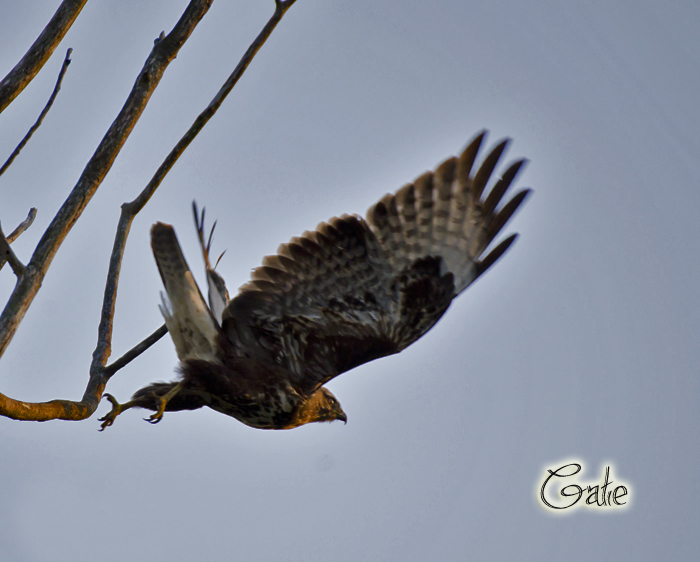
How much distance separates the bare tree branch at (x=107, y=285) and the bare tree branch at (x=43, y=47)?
1.16ft

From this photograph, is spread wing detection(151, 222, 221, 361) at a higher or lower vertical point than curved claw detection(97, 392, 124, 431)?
higher

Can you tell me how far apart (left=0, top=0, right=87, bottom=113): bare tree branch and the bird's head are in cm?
226

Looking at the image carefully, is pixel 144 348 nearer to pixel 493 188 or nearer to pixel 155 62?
pixel 155 62

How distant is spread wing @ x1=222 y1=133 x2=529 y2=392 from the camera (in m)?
4.00

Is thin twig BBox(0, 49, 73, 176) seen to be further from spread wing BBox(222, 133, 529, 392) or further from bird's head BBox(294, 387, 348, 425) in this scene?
bird's head BBox(294, 387, 348, 425)

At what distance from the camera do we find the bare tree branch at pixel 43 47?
2.82 meters

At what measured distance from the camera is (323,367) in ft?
13.5

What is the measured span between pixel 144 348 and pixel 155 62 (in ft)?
4.21

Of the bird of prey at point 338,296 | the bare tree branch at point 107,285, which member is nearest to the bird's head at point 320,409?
the bird of prey at point 338,296

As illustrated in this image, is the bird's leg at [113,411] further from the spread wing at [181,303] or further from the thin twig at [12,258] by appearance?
the thin twig at [12,258]

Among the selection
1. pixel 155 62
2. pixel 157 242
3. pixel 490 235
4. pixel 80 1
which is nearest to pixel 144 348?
pixel 157 242

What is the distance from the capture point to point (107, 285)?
10.3ft

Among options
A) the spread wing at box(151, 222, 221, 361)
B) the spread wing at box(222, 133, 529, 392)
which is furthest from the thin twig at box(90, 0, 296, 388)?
the spread wing at box(222, 133, 529, 392)

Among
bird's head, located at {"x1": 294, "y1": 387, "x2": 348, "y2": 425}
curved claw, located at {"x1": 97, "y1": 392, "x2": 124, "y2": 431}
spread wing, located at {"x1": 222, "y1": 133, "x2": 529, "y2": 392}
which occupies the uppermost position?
spread wing, located at {"x1": 222, "y1": 133, "x2": 529, "y2": 392}
